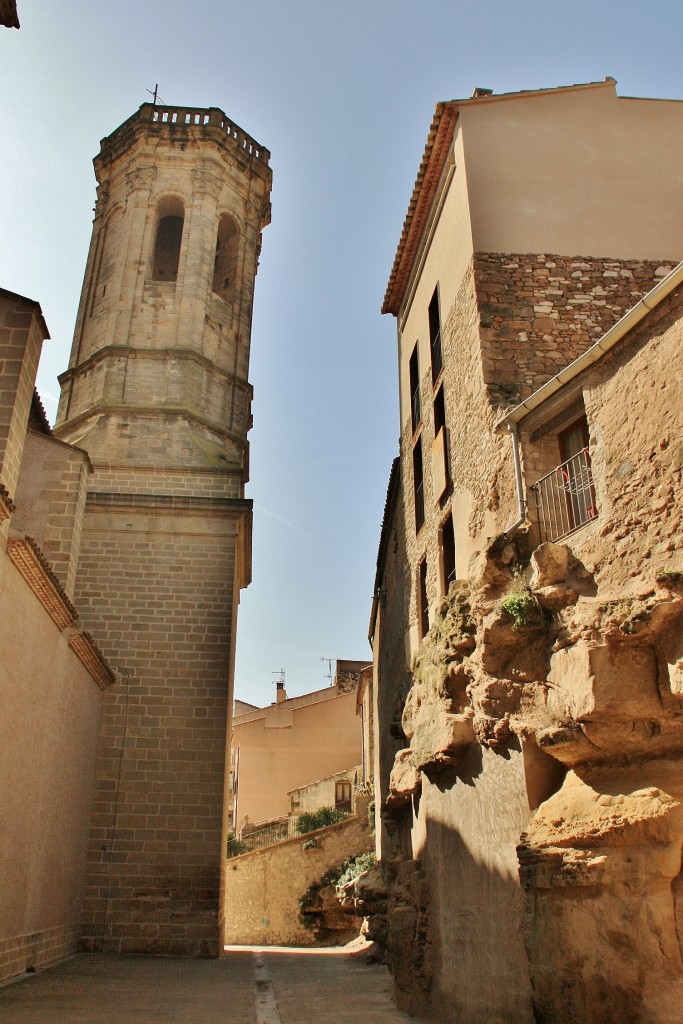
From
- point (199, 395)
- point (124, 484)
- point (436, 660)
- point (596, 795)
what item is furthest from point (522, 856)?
point (199, 395)

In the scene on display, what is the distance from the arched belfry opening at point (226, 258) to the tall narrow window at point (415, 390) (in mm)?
8535

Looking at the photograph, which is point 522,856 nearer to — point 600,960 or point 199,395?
point 600,960

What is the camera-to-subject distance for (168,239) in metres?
20.9

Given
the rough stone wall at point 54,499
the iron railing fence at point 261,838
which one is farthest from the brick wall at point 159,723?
the iron railing fence at point 261,838

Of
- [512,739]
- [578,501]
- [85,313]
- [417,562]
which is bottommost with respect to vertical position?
[512,739]

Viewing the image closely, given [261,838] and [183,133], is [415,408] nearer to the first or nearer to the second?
[183,133]

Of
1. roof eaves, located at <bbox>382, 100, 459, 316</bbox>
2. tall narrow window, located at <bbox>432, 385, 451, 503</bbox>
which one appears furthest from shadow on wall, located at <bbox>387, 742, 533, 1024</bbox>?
roof eaves, located at <bbox>382, 100, 459, 316</bbox>

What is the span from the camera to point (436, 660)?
8250 millimetres

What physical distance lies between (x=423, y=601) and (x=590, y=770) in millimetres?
5124

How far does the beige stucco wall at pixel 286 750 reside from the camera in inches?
1106

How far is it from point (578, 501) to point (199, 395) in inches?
453

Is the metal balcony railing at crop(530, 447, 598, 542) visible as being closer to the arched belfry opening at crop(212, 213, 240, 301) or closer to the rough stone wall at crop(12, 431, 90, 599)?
the rough stone wall at crop(12, 431, 90, 599)

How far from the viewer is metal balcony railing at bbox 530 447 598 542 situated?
717 centimetres

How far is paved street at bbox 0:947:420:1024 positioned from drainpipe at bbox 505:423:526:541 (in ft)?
14.8
